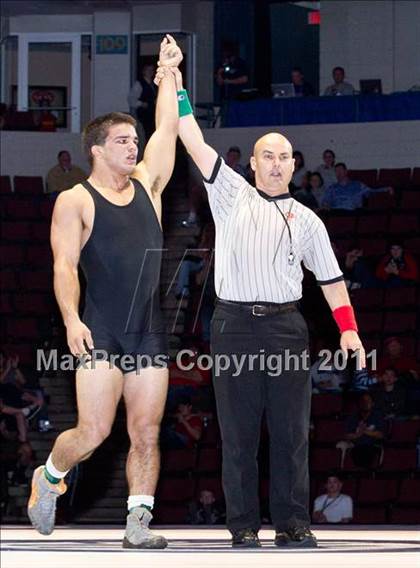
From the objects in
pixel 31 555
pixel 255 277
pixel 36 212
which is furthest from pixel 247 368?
pixel 36 212

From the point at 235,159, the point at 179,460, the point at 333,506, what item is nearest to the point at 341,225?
the point at 235,159

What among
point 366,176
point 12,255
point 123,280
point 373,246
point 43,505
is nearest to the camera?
point 43,505

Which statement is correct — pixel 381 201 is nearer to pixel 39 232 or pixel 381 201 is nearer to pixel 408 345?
pixel 408 345

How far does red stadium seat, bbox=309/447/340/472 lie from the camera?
12008 mm

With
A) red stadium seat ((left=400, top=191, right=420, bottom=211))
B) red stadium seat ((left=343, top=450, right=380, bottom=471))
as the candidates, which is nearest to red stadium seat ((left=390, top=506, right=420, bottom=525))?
red stadium seat ((left=343, top=450, right=380, bottom=471))

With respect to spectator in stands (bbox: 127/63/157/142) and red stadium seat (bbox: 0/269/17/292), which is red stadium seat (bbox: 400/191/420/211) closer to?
spectator in stands (bbox: 127/63/157/142)

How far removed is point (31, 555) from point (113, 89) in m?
14.9

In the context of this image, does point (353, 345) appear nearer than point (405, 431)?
Yes

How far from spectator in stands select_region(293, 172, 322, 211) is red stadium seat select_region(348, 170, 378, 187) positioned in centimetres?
73

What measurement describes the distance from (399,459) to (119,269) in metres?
6.47

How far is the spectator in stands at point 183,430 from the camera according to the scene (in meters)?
12.4

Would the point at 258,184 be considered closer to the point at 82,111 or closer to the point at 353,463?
the point at 353,463

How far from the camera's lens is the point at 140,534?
541cm

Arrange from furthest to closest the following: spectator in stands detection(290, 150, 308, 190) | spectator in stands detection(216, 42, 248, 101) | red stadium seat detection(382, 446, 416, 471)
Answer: spectator in stands detection(216, 42, 248, 101), spectator in stands detection(290, 150, 308, 190), red stadium seat detection(382, 446, 416, 471)
